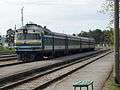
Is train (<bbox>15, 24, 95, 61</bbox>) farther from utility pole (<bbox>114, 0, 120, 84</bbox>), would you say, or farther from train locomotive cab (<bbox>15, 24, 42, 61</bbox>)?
utility pole (<bbox>114, 0, 120, 84</bbox>)

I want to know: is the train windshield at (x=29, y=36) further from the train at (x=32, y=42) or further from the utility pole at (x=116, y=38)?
the utility pole at (x=116, y=38)

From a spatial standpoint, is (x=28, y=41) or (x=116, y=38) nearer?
(x=116, y=38)

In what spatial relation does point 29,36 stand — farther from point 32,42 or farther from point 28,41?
point 32,42

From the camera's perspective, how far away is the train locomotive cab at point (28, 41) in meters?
39.0

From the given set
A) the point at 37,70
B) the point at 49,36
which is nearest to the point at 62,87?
the point at 37,70

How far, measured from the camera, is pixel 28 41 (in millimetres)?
38938

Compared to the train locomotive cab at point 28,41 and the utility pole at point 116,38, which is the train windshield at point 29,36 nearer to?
the train locomotive cab at point 28,41

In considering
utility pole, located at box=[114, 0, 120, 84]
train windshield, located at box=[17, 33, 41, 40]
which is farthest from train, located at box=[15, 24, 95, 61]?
utility pole, located at box=[114, 0, 120, 84]

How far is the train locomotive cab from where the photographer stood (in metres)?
39.0

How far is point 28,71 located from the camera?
25.9m

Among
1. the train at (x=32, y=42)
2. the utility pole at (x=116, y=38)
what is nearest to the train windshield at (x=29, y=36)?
the train at (x=32, y=42)

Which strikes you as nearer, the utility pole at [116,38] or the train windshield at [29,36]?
the utility pole at [116,38]

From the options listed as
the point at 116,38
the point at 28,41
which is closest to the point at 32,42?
the point at 28,41

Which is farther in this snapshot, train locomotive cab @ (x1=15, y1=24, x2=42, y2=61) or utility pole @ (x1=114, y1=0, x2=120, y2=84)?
train locomotive cab @ (x1=15, y1=24, x2=42, y2=61)
